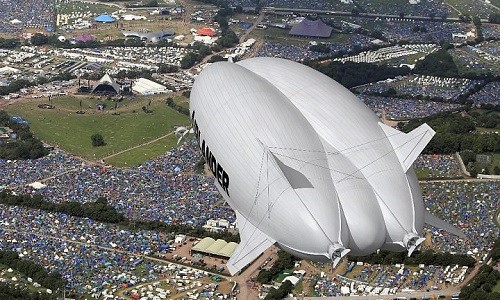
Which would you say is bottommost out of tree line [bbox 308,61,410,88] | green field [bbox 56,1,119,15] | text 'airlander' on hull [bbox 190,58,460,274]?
green field [bbox 56,1,119,15]

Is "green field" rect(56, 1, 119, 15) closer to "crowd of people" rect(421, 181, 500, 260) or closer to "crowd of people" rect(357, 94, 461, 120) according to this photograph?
"crowd of people" rect(357, 94, 461, 120)

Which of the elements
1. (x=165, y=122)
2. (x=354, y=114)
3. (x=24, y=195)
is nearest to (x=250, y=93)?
(x=354, y=114)

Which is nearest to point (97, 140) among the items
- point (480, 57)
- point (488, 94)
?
point (488, 94)

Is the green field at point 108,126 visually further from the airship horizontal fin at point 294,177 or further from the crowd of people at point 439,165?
the airship horizontal fin at point 294,177

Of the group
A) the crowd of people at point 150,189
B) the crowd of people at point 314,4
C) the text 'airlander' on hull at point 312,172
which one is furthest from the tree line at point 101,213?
the crowd of people at point 314,4

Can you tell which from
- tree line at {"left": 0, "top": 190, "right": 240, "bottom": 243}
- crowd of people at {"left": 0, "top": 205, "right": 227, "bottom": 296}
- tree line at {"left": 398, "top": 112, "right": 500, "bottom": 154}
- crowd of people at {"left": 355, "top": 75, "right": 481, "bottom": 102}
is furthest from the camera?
crowd of people at {"left": 355, "top": 75, "right": 481, "bottom": 102}

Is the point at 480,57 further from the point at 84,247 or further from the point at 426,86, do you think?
the point at 84,247

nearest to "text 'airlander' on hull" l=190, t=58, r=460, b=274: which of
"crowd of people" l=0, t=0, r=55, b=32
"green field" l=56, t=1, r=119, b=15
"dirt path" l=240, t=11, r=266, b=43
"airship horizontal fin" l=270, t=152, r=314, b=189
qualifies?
"airship horizontal fin" l=270, t=152, r=314, b=189
